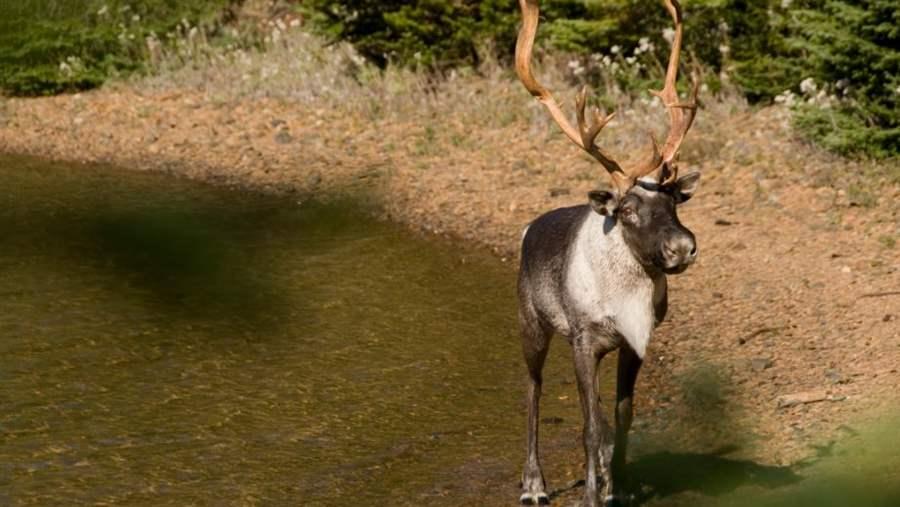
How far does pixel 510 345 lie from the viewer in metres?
12.3

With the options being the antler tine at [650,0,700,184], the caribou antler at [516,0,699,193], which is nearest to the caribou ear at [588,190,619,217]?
the caribou antler at [516,0,699,193]

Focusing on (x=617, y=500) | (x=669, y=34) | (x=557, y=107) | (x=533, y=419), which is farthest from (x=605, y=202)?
(x=669, y=34)

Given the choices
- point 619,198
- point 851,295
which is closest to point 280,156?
point 851,295

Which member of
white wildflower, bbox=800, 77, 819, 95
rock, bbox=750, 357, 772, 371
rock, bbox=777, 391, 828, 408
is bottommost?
rock, bbox=750, 357, 772, 371

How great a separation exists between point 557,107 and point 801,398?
2.67m

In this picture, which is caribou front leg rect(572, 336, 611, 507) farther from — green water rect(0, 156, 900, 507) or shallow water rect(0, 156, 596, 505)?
shallow water rect(0, 156, 596, 505)

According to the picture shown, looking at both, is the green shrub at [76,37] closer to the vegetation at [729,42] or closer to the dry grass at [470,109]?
the dry grass at [470,109]

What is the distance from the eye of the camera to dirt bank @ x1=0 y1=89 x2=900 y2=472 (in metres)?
10.9

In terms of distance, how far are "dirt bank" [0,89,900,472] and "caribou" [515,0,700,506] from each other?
1096 millimetres

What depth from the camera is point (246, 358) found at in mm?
11938

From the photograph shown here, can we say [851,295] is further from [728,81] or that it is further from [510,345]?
[728,81]

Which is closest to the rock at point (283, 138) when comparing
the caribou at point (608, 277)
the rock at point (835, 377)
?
the rock at point (835, 377)

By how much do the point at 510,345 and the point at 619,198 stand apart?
380 cm

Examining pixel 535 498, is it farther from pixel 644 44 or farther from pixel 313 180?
pixel 644 44
